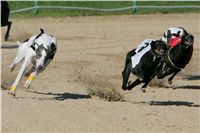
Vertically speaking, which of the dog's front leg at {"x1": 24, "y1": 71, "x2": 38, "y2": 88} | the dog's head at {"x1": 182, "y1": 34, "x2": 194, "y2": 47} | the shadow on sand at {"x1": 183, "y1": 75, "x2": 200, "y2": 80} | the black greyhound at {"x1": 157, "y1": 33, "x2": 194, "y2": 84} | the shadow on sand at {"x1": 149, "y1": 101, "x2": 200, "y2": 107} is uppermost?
the dog's head at {"x1": 182, "y1": 34, "x2": 194, "y2": 47}

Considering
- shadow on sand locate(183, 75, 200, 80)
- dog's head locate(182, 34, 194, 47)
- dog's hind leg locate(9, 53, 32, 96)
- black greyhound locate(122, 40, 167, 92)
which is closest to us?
black greyhound locate(122, 40, 167, 92)

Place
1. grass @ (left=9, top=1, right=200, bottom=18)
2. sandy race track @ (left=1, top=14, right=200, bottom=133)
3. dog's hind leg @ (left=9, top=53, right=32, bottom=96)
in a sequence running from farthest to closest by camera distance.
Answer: grass @ (left=9, top=1, right=200, bottom=18) < dog's hind leg @ (left=9, top=53, right=32, bottom=96) < sandy race track @ (left=1, top=14, right=200, bottom=133)

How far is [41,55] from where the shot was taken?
13.1m

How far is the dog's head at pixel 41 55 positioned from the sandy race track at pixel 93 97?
0.61 metres

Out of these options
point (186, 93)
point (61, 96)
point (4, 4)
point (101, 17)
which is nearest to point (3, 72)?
point (61, 96)

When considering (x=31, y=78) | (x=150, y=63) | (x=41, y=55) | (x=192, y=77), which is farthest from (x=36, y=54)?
(x=192, y=77)

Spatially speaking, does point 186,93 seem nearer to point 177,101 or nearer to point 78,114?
point 177,101

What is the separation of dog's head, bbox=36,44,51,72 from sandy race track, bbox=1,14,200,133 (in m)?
0.61

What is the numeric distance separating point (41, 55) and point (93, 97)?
141 cm

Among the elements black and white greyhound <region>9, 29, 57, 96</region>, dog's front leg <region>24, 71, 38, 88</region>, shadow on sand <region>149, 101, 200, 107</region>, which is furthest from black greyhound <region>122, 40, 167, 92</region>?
dog's front leg <region>24, 71, 38, 88</region>

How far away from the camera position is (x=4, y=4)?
891 inches

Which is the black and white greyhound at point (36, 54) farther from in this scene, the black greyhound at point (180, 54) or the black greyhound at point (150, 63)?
the black greyhound at point (180, 54)

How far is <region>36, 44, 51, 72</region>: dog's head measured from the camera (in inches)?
514

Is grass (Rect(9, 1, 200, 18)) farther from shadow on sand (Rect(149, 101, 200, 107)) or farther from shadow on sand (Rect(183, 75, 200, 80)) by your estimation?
shadow on sand (Rect(149, 101, 200, 107))
